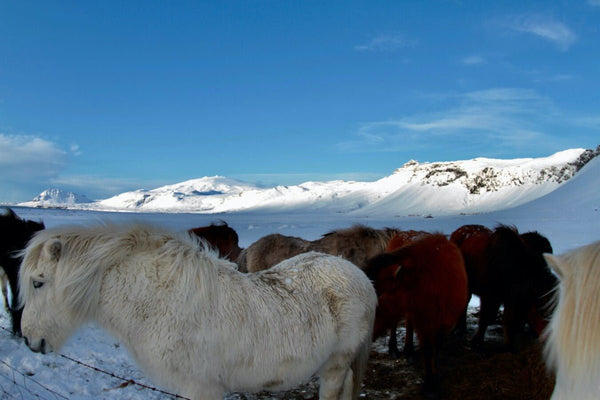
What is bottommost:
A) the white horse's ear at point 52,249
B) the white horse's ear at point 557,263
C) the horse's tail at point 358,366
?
the horse's tail at point 358,366

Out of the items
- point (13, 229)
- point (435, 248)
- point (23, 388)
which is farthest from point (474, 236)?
point (13, 229)

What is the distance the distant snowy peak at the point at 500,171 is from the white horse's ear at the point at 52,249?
58.0 metres

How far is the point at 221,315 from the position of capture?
2.67 metres

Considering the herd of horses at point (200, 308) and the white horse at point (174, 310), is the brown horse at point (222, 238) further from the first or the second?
the white horse at point (174, 310)

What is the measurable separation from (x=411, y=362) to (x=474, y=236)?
101 inches

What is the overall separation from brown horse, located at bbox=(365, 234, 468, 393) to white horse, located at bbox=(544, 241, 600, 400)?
297 centimetres

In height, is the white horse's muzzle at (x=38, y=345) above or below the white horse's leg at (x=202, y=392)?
above

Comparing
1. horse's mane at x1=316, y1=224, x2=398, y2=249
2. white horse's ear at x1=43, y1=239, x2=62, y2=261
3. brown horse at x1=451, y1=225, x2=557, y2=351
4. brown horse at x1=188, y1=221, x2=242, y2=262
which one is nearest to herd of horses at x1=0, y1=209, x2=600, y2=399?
white horse's ear at x1=43, y1=239, x2=62, y2=261

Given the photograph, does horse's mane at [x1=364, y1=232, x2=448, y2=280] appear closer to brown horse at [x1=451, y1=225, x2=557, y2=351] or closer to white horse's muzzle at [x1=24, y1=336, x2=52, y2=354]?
brown horse at [x1=451, y1=225, x2=557, y2=351]

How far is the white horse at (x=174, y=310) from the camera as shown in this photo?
8.53 ft

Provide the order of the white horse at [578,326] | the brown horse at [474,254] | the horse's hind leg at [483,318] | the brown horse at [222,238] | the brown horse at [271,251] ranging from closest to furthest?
the white horse at [578,326], the horse's hind leg at [483,318], the brown horse at [474,254], the brown horse at [271,251], the brown horse at [222,238]

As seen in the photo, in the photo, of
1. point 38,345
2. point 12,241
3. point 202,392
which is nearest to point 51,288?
point 38,345

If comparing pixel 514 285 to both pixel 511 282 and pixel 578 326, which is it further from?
pixel 578 326

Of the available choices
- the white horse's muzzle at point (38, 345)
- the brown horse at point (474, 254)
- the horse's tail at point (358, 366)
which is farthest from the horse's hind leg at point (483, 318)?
the white horse's muzzle at point (38, 345)
